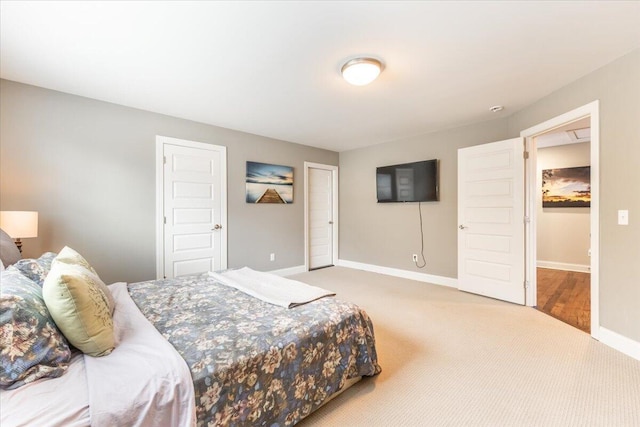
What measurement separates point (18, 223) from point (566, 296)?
6051 mm

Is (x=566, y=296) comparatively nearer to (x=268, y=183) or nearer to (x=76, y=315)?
(x=268, y=183)

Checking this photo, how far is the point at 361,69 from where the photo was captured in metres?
2.25

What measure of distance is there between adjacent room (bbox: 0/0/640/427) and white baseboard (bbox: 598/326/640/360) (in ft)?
0.05

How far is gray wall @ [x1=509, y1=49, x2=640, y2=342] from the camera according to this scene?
2.13m

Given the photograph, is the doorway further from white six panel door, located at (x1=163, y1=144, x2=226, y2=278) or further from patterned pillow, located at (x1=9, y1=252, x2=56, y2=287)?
patterned pillow, located at (x1=9, y1=252, x2=56, y2=287)

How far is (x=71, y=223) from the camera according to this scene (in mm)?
2908

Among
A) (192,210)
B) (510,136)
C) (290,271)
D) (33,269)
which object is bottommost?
(290,271)

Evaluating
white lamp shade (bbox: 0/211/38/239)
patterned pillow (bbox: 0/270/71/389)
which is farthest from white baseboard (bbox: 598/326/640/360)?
white lamp shade (bbox: 0/211/38/239)

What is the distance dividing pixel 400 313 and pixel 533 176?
2.33 meters

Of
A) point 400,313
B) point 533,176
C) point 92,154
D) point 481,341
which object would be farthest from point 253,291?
point 533,176

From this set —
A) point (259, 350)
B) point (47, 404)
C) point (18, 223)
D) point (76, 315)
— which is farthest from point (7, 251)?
point (259, 350)

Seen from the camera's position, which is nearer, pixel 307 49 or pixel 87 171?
Answer: pixel 307 49

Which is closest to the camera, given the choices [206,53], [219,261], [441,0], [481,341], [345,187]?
[441,0]

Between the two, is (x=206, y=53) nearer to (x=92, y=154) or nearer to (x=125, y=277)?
(x=92, y=154)
